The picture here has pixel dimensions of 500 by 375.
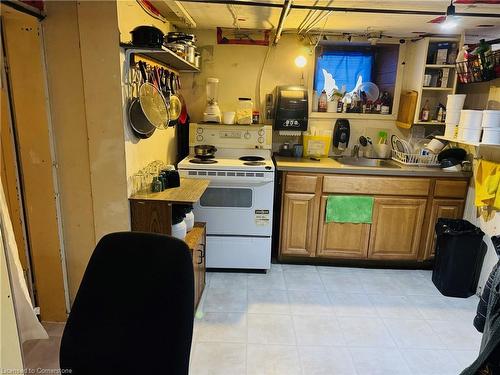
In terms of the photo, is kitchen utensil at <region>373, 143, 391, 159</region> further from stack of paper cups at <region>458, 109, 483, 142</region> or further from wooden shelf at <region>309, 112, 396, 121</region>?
stack of paper cups at <region>458, 109, 483, 142</region>

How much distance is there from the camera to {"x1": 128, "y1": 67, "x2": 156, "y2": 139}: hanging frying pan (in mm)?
2051

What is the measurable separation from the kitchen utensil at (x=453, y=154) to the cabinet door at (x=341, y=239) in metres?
0.91

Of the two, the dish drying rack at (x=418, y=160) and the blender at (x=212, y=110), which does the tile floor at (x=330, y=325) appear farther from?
the blender at (x=212, y=110)

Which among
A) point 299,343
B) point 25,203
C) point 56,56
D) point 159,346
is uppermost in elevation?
point 56,56

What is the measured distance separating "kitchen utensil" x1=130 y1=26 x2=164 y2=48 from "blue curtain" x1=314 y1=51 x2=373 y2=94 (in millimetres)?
2042

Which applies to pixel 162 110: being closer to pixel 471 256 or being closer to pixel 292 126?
pixel 292 126

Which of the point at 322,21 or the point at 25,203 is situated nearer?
the point at 25,203

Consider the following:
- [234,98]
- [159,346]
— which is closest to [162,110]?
[234,98]

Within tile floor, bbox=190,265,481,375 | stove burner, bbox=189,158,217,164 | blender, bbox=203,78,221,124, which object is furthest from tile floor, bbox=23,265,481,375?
blender, bbox=203,78,221,124

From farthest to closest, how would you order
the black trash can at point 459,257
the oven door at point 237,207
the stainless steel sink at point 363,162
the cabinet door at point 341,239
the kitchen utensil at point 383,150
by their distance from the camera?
the kitchen utensil at point 383,150 < the stainless steel sink at point 363,162 < the cabinet door at point 341,239 < the oven door at point 237,207 < the black trash can at point 459,257

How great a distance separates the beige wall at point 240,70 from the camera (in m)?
3.35

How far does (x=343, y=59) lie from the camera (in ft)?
11.6

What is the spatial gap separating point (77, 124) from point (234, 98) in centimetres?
177

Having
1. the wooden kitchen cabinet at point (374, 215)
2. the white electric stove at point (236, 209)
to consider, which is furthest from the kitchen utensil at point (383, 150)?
the white electric stove at point (236, 209)
